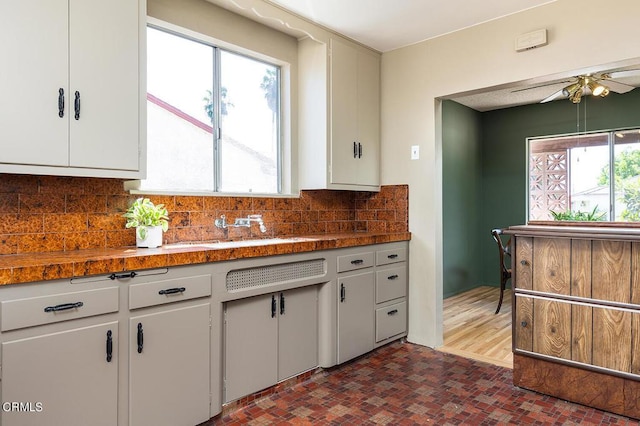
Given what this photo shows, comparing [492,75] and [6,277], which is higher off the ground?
[492,75]

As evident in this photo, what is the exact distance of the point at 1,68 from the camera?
175 centimetres

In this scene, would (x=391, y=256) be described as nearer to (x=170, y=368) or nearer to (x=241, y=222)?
(x=241, y=222)

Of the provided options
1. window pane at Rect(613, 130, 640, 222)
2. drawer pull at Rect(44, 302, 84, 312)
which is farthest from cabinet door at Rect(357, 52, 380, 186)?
window pane at Rect(613, 130, 640, 222)

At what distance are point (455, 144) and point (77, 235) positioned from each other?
4.76 m

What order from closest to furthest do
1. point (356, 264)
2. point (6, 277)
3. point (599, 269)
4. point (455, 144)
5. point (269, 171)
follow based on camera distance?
point (6, 277) → point (599, 269) → point (356, 264) → point (269, 171) → point (455, 144)

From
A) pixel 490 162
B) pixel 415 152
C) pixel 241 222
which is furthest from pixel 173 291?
pixel 490 162

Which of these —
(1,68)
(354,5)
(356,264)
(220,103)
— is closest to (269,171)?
(220,103)

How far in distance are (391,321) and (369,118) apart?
5.79 feet

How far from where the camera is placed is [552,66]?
9.36ft

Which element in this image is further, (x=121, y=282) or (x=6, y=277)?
(x=121, y=282)

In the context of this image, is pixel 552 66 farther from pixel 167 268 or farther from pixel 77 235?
pixel 77 235

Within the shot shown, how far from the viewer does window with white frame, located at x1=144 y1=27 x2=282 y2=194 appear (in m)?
2.66

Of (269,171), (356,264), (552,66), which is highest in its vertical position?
(552,66)

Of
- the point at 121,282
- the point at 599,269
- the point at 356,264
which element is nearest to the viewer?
the point at 121,282
